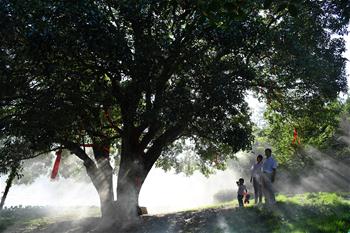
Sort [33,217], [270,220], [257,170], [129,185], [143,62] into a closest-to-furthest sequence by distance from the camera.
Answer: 1. [270,220]
2. [143,62]
3. [257,170]
4. [129,185]
5. [33,217]

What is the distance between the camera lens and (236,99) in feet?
42.4

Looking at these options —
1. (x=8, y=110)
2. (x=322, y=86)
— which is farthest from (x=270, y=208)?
(x=8, y=110)

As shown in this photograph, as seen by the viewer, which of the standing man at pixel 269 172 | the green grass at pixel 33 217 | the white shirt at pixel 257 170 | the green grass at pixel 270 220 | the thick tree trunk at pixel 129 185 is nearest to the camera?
the green grass at pixel 270 220

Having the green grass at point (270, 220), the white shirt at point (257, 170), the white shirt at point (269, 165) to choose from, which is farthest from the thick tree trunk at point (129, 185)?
the white shirt at point (269, 165)

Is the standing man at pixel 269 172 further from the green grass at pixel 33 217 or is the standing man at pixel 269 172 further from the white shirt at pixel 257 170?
the green grass at pixel 33 217

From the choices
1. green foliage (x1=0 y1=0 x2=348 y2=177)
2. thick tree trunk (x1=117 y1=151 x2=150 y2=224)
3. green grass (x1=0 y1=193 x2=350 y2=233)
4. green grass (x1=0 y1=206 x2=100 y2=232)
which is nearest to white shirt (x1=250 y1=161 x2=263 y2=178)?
green foliage (x1=0 y1=0 x2=348 y2=177)

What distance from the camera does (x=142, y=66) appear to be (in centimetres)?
1273

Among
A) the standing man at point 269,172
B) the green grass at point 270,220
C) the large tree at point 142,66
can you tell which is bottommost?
the green grass at point 270,220

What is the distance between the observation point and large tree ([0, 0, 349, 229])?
37.2 ft

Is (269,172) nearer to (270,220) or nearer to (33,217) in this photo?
(270,220)

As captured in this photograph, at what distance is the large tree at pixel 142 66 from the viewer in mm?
11344

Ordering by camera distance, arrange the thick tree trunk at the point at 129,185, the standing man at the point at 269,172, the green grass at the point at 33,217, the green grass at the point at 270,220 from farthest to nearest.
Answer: the green grass at the point at 33,217 → the thick tree trunk at the point at 129,185 → the standing man at the point at 269,172 → the green grass at the point at 270,220

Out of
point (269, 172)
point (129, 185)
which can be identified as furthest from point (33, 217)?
point (269, 172)

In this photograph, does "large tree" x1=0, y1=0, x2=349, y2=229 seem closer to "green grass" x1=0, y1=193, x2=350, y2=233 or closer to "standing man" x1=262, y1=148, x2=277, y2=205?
"standing man" x1=262, y1=148, x2=277, y2=205
